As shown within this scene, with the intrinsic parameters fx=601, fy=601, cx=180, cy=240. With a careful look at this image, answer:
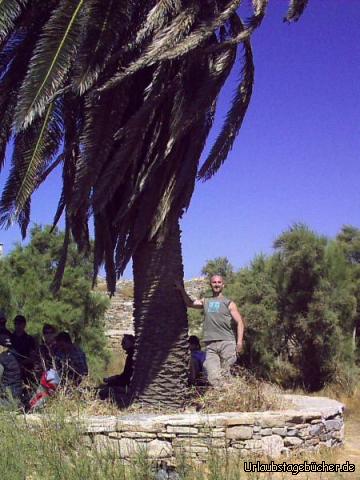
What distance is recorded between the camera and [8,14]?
6.33 meters

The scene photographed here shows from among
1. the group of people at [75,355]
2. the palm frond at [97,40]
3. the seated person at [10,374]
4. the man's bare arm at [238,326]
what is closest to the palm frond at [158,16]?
the palm frond at [97,40]

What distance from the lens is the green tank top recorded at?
25.5 ft

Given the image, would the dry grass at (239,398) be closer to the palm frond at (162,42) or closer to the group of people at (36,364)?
the group of people at (36,364)

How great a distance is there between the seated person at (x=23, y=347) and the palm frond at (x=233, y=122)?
3373 mm

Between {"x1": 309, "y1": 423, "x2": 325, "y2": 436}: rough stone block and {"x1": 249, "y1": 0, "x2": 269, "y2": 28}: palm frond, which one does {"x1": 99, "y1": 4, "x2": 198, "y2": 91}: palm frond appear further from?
{"x1": 309, "y1": 423, "x2": 325, "y2": 436}: rough stone block

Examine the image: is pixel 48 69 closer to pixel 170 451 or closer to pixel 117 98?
pixel 117 98

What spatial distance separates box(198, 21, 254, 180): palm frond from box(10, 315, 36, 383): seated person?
337cm

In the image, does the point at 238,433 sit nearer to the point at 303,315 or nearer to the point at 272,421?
the point at 272,421

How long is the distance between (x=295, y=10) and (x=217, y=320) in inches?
152

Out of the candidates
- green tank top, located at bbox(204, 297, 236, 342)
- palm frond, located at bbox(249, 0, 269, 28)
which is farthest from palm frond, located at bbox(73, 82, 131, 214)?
green tank top, located at bbox(204, 297, 236, 342)

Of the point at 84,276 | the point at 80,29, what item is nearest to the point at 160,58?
the point at 80,29

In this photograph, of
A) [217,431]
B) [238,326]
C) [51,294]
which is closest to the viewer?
[217,431]

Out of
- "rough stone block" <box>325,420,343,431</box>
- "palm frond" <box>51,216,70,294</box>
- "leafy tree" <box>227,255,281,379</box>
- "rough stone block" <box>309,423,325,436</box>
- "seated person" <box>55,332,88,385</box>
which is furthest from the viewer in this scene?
"leafy tree" <box>227,255,281,379</box>

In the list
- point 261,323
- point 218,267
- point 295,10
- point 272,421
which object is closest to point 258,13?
point 295,10
